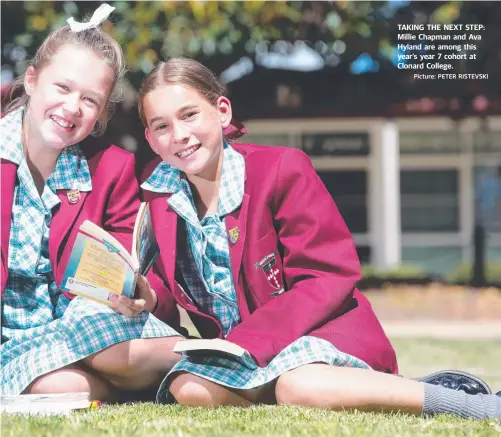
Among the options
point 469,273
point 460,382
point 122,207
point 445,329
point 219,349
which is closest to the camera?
point 219,349

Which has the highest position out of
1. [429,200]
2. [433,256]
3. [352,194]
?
[352,194]

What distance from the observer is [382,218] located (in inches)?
463

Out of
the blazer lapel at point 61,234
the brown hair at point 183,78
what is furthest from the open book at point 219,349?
the brown hair at point 183,78

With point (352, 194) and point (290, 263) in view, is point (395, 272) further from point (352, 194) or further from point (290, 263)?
point (290, 263)

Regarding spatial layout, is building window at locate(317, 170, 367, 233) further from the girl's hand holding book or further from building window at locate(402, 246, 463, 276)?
the girl's hand holding book

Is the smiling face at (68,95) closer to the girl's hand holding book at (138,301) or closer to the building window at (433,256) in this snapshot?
the girl's hand holding book at (138,301)

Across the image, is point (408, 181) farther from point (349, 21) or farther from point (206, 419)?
point (206, 419)

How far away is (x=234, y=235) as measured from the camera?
2961 millimetres

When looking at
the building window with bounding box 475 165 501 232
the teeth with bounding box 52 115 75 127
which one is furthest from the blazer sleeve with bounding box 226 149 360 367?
the building window with bounding box 475 165 501 232

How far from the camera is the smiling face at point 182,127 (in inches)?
119

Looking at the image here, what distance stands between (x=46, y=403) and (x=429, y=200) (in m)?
9.86

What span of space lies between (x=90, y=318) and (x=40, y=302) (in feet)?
0.80

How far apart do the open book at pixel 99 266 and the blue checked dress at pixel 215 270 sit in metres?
0.29

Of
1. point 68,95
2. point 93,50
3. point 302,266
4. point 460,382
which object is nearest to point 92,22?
point 93,50
